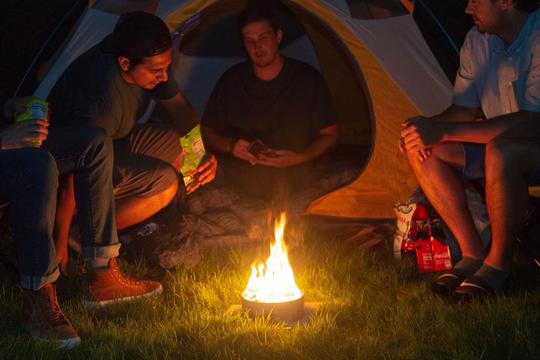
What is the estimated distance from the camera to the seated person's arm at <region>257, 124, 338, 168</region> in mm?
5051

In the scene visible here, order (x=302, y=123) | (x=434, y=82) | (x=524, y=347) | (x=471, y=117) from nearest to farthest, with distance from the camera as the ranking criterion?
(x=524, y=347) < (x=471, y=117) < (x=434, y=82) < (x=302, y=123)

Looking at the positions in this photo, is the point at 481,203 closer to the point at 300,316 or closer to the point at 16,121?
the point at 300,316

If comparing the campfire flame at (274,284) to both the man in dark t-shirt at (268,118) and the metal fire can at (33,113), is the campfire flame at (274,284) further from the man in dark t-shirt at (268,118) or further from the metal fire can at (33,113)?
the man in dark t-shirt at (268,118)

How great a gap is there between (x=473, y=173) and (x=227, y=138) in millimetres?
1916

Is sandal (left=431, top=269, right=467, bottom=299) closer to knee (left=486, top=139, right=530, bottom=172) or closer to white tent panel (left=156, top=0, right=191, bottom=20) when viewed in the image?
knee (left=486, top=139, right=530, bottom=172)

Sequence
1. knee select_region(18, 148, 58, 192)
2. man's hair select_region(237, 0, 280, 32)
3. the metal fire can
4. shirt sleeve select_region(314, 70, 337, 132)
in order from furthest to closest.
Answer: shirt sleeve select_region(314, 70, 337, 132) < man's hair select_region(237, 0, 280, 32) < the metal fire can < knee select_region(18, 148, 58, 192)

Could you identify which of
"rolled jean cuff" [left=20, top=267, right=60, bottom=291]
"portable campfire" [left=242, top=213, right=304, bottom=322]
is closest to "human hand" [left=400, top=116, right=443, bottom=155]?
"portable campfire" [left=242, top=213, right=304, bottom=322]

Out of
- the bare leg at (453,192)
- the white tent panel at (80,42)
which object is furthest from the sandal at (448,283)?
the white tent panel at (80,42)

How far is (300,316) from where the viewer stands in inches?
131

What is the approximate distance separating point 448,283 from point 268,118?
2.00 m

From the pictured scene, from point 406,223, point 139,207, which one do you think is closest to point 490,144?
point 406,223

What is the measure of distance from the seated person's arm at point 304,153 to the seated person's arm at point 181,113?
844 mm

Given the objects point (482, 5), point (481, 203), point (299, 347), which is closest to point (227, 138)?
point (481, 203)

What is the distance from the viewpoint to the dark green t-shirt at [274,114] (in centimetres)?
Result: 517
